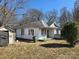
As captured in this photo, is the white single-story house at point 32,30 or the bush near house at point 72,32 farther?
the white single-story house at point 32,30

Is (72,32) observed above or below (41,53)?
above

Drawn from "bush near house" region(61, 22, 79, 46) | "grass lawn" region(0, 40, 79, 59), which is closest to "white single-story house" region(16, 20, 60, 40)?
"bush near house" region(61, 22, 79, 46)

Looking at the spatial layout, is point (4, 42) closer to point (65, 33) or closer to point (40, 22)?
point (65, 33)

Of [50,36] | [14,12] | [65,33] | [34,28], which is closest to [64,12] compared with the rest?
[50,36]

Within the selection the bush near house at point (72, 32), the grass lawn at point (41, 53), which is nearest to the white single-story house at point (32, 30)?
the bush near house at point (72, 32)

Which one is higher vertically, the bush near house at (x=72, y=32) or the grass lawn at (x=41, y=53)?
the bush near house at (x=72, y=32)

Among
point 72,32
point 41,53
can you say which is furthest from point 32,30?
point 41,53

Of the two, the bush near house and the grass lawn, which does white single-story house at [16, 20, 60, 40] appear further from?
the grass lawn

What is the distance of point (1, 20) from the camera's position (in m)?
15.4

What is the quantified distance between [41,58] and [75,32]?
27.6 ft

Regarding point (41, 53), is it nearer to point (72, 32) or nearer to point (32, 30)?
point (72, 32)

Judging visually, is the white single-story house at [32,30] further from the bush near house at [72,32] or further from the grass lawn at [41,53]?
the grass lawn at [41,53]

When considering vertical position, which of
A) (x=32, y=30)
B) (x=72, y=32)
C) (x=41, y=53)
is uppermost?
(x=72, y=32)

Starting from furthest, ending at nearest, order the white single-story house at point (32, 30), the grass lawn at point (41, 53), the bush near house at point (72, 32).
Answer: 1. the white single-story house at point (32, 30)
2. the bush near house at point (72, 32)
3. the grass lawn at point (41, 53)
